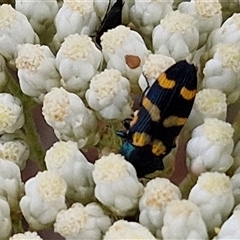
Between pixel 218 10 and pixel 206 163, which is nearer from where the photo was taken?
pixel 206 163

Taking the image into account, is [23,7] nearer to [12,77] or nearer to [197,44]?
[12,77]

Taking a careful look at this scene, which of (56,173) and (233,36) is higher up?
(233,36)

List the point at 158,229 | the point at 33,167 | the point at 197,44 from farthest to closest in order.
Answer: the point at 33,167 → the point at 197,44 → the point at 158,229

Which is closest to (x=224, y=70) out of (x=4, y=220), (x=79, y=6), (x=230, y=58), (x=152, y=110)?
(x=230, y=58)

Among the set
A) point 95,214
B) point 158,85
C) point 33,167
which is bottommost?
point 33,167

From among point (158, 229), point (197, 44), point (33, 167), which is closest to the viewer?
point (158, 229)

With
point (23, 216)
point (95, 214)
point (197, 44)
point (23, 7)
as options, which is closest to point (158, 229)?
point (95, 214)
